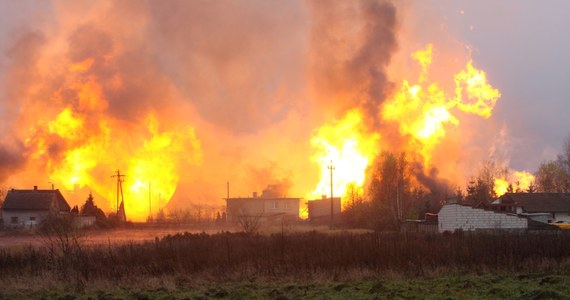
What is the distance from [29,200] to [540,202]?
219 ft

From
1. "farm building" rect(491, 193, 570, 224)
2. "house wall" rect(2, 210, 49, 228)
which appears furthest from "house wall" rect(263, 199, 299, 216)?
"farm building" rect(491, 193, 570, 224)

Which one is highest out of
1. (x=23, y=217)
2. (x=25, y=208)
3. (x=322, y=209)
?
(x=25, y=208)

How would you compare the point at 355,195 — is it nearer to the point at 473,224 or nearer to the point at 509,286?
the point at 473,224

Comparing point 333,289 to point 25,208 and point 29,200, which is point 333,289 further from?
point 29,200

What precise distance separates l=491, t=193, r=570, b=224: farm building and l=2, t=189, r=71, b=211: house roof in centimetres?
5914

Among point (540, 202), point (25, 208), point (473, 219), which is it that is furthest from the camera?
point (25, 208)

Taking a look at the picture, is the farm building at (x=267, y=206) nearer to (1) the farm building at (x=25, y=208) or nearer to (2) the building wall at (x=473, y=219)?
(1) the farm building at (x=25, y=208)

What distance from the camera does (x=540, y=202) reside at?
227 feet

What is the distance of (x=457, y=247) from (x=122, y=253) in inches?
700

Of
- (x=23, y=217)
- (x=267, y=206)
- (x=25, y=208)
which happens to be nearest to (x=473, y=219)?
(x=267, y=206)

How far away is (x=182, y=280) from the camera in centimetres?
2514

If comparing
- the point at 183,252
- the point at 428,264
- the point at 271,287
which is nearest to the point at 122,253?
the point at 183,252

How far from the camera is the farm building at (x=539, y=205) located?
223ft

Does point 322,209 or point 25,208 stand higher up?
point 25,208
